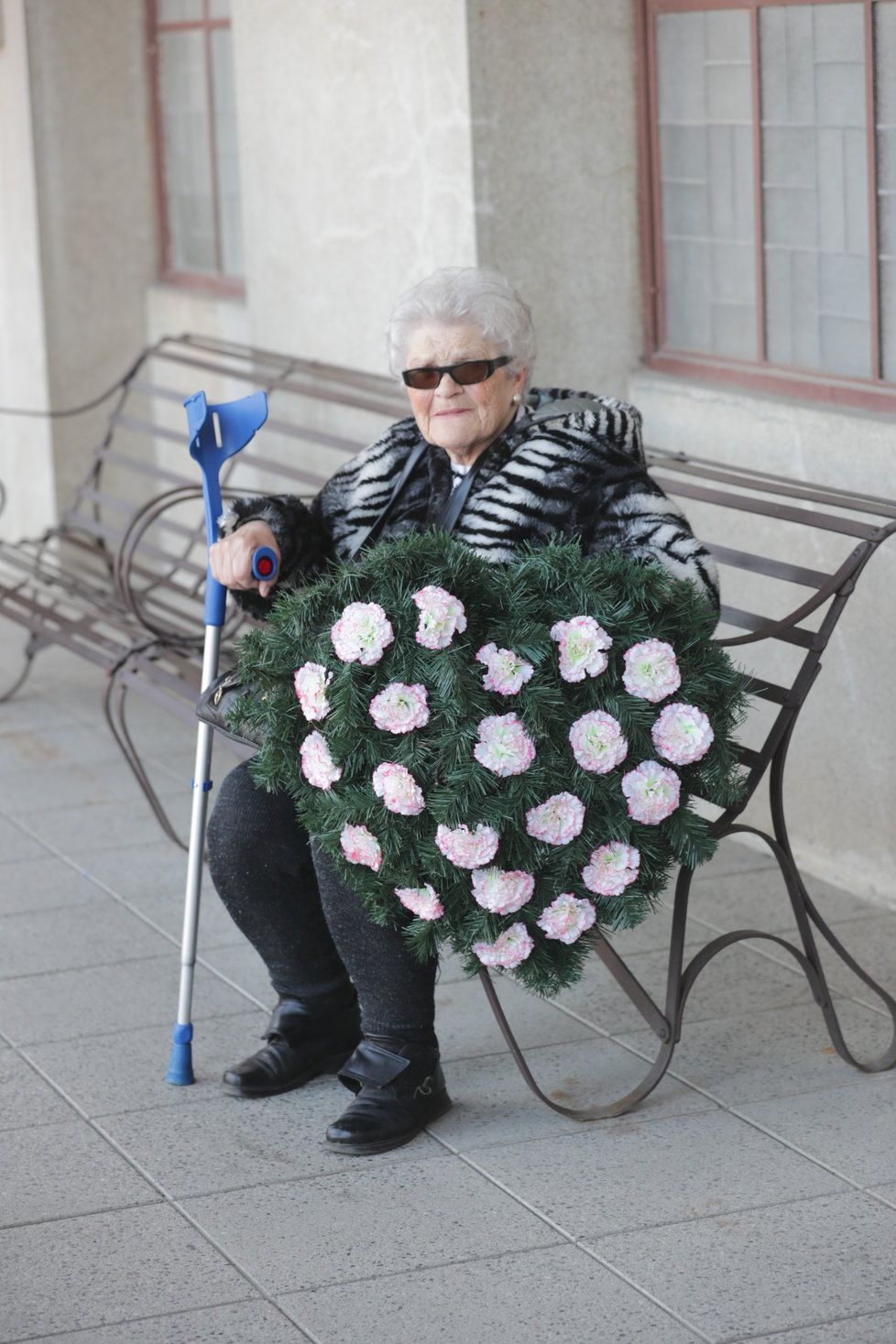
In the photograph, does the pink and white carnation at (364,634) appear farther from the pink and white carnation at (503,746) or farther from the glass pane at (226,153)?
the glass pane at (226,153)

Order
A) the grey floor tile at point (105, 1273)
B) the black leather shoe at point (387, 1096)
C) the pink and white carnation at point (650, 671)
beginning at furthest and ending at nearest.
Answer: the black leather shoe at point (387, 1096) < the pink and white carnation at point (650, 671) < the grey floor tile at point (105, 1273)

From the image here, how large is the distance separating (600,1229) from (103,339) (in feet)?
19.9

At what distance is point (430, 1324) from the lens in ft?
8.88

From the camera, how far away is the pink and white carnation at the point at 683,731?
3018mm

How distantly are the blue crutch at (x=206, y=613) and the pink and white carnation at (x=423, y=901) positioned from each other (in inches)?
22.6

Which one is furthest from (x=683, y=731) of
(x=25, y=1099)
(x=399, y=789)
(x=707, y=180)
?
(x=707, y=180)

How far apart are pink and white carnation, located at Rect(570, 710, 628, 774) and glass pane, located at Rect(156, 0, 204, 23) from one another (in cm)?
554

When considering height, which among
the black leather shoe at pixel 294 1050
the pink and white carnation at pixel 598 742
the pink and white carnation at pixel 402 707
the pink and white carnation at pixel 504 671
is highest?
the pink and white carnation at pixel 504 671

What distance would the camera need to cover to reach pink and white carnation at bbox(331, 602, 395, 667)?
2994 mm

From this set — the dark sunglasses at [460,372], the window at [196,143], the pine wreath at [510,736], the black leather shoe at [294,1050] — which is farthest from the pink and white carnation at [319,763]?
the window at [196,143]

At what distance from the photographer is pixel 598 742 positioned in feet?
9.81

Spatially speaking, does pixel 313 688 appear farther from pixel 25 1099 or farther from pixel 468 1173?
pixel 25 1099

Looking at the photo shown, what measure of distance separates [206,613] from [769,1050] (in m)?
1.37

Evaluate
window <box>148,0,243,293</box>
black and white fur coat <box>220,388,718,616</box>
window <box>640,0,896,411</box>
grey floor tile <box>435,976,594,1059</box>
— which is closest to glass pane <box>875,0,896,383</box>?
window <box>640,0,896,411</box>
